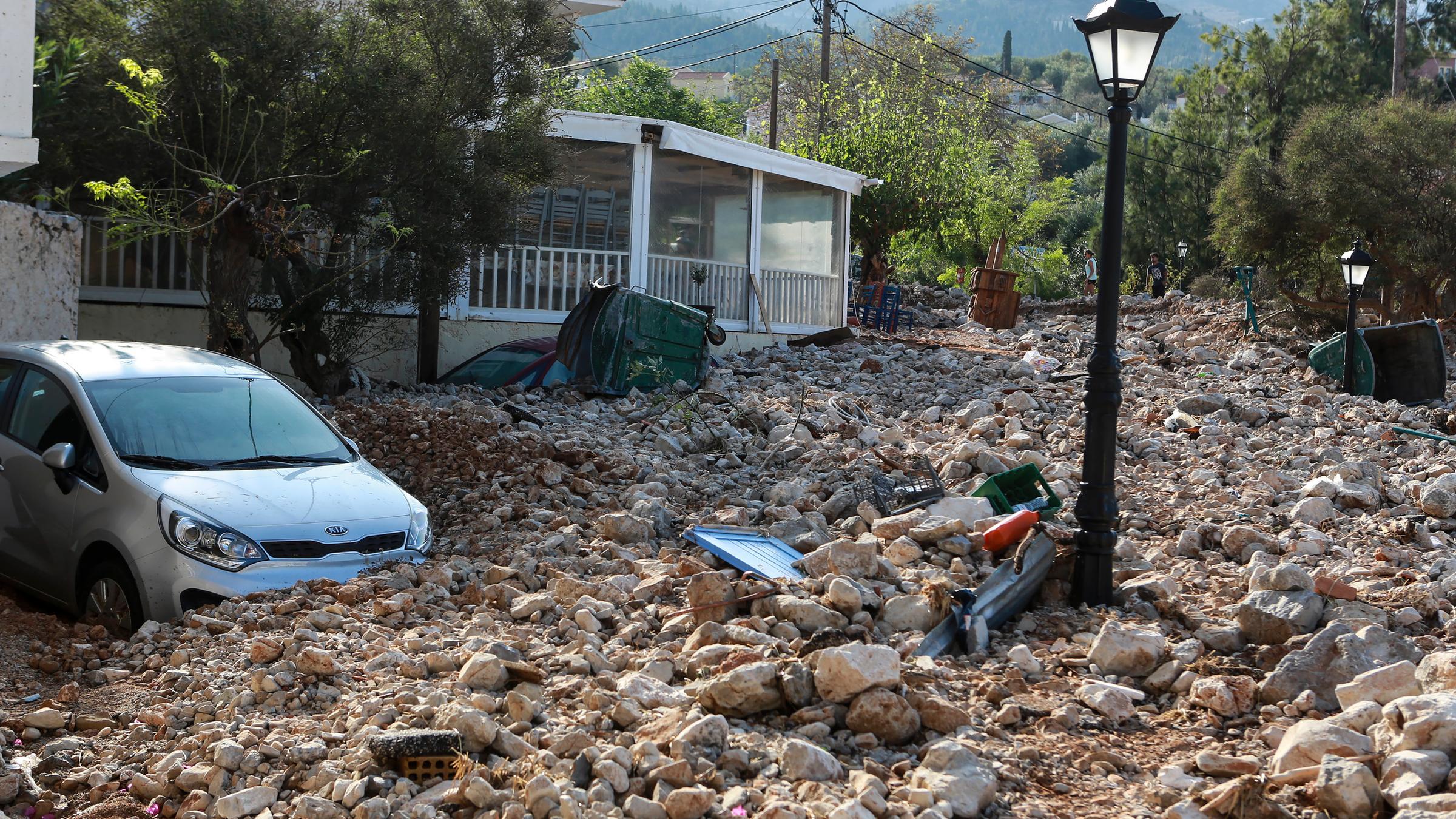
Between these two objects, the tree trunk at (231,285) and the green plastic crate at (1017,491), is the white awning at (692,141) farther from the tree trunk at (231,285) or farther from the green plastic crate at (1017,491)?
the green plastic crate at (1017,491)

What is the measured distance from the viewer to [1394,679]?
428 cm

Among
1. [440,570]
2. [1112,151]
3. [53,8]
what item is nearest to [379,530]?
[440,570]

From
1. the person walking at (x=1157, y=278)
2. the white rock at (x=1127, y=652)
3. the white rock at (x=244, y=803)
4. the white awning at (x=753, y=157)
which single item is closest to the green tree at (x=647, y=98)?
the person walking at (x=1157, y=278)

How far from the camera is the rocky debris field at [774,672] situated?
12.6 feet

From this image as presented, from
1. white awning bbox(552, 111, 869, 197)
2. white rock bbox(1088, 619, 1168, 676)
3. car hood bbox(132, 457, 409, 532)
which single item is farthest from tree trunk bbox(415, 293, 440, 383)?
white rock bbox(1088, 619, 1168, 676)

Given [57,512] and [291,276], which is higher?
[291,276]

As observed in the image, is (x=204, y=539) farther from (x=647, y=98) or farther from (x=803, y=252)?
(x=647, y=98)

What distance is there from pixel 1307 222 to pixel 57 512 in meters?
22.0

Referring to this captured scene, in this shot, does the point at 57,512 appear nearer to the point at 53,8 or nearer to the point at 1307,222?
the point at 53,8

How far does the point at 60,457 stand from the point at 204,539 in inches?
37.5

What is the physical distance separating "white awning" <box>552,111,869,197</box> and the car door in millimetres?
7430

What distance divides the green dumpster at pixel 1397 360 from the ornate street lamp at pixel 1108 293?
11573 millimetres

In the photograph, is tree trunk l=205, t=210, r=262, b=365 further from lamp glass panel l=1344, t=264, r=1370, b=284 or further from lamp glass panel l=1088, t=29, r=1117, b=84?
lamp glass panel l=1344, t=264, r=1370, b=284

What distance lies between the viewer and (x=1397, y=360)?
16.7 metres
